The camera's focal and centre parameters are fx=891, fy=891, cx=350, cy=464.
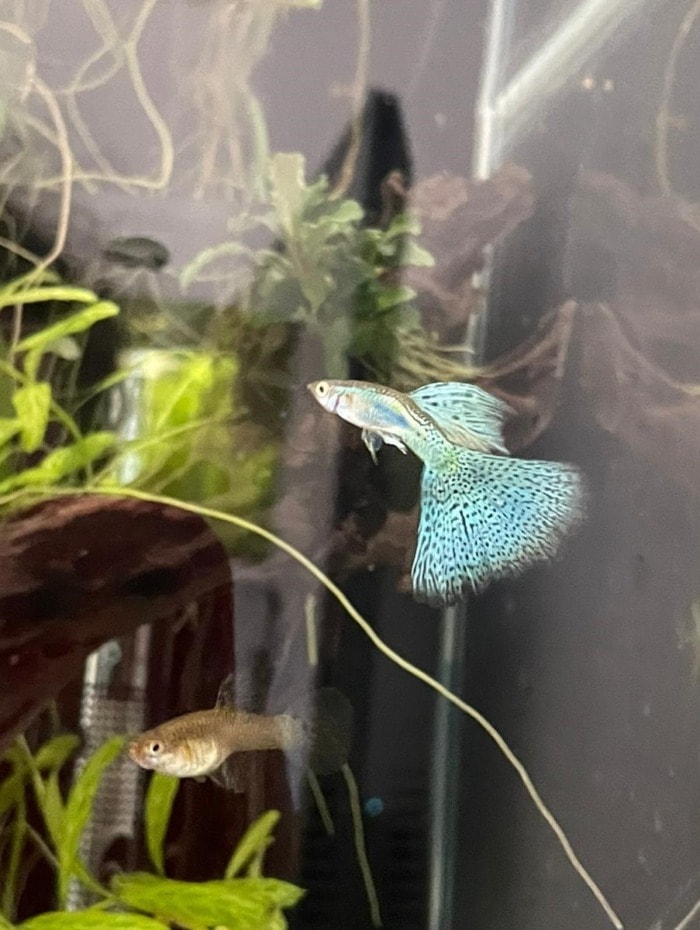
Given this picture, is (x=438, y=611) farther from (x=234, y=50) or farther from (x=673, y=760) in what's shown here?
(x=234, y=50)

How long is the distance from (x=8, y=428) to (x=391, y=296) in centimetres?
43

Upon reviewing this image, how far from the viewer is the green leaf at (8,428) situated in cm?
85

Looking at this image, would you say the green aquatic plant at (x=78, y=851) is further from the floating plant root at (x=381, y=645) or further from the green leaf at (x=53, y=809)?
the floating plant root at (x=381, y=645)

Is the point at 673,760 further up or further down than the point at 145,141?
further down

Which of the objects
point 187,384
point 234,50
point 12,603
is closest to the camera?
point 12,603

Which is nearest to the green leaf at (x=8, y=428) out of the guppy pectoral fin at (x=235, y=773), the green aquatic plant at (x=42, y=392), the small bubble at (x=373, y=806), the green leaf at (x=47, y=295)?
the green aquatic plant at (x=42, y=392)

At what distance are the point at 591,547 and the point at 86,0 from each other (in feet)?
2.93

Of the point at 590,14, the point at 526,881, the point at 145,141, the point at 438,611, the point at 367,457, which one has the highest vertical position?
the point at 590,14

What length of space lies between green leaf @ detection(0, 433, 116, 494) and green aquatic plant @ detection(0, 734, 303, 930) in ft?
0.80

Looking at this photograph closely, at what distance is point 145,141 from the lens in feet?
3.60

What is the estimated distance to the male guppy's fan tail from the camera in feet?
2.82

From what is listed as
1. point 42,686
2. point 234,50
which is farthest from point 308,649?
point 234,50

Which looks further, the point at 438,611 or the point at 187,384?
the point at 438,611

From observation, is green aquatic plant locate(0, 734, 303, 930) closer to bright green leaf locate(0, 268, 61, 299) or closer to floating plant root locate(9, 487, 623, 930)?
floating plant root locate(9, 487, 623, 930)
